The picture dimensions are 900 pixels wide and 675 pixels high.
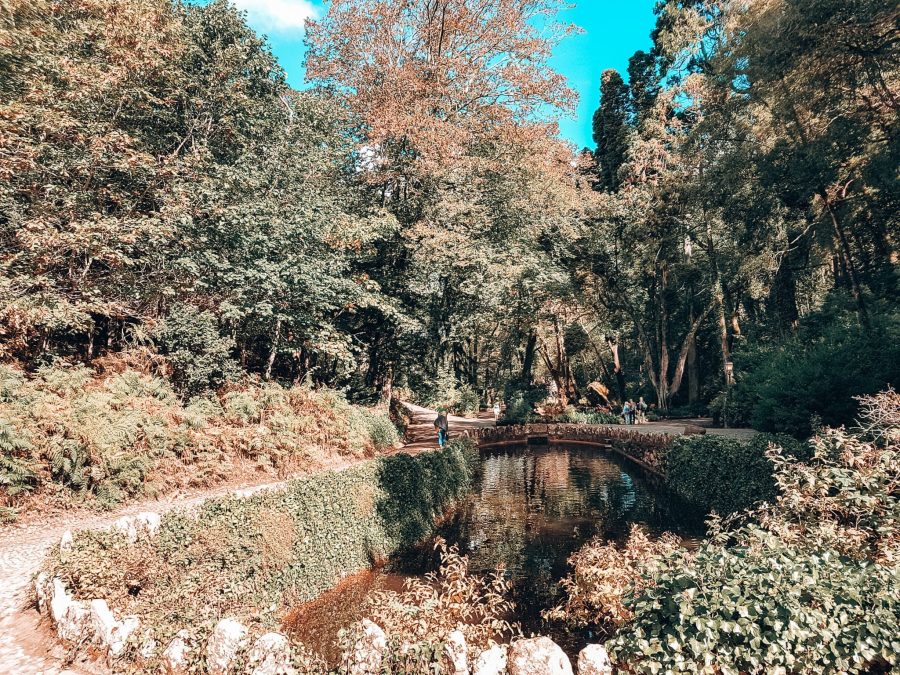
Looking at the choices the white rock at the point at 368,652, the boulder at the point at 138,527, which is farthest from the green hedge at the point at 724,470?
the boulder at the point at 138,527

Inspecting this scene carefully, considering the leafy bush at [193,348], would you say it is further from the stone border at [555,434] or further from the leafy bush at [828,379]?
the leafy bush at [828,379]

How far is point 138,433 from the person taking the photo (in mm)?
10500

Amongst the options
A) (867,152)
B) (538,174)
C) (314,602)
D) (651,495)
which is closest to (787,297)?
(867,152)

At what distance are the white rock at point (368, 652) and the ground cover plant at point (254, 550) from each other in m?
1.31

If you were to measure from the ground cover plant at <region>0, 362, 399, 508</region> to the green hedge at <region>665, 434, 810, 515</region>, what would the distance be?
11.0 m

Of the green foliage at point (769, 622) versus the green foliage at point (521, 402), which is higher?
the green foliage at point (521, 402)

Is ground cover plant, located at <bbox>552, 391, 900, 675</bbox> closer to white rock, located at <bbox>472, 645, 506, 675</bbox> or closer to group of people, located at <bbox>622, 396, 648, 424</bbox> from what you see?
white rock, located at <bbox>472, 645, 506, 675</bbox>

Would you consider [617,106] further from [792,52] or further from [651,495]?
[651,495]

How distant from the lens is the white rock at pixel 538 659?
13.3 ft

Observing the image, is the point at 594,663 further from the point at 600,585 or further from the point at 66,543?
the point at 66,543

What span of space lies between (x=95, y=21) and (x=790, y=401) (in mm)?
23499

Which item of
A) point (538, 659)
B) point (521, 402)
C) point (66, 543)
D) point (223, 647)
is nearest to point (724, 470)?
point (538, 659)

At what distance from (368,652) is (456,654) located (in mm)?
869

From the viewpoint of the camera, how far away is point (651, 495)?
16.2 metres
